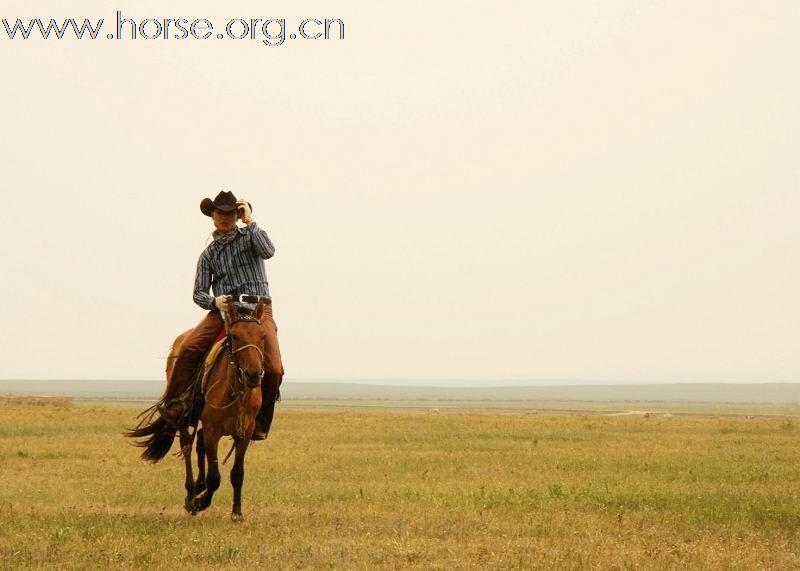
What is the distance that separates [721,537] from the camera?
11.1 m

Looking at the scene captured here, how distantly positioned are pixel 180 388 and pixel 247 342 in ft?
5.28

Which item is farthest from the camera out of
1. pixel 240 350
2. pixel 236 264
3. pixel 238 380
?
pixel 236 264

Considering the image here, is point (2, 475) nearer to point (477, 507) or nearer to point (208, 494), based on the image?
point (208, 494)

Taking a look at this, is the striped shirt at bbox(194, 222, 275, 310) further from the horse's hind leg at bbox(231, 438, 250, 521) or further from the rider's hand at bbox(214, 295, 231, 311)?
the horse's hind leg at bbox(231, 438, 250, 521)

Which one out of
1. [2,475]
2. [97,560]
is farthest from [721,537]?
[2,475]

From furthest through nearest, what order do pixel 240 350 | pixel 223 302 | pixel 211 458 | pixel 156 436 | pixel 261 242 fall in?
pixel 156 436
pixel 261 242
pixel 211 458
pixel 223 302
pixel 240 350

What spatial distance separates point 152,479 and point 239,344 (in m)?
6.58

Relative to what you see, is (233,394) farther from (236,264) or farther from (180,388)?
(236,264)

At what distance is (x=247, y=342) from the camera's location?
11.4 m

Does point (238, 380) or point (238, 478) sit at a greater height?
point (238, 380)

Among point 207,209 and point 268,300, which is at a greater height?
point 207,209

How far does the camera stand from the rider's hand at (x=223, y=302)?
38.6ft

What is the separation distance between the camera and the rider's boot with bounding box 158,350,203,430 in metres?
12.5

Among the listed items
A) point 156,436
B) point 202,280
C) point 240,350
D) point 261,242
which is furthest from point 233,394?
point 156,436
